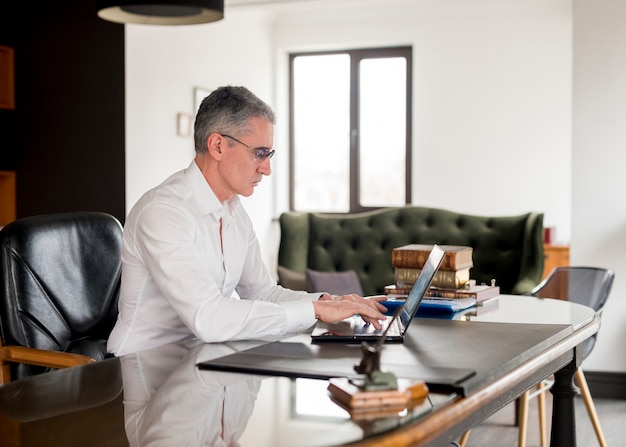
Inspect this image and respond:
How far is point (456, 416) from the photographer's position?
1311 millimetres

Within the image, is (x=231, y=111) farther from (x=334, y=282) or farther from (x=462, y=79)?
(x=462, y=79)

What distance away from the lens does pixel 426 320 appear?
2.22 m

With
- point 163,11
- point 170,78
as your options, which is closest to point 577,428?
point 163,11

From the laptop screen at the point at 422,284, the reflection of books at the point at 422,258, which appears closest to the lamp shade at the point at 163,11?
the reflection of books at the point at 422,258

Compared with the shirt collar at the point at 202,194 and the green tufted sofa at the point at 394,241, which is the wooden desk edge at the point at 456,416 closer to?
the shirt collar at the point at 202,194

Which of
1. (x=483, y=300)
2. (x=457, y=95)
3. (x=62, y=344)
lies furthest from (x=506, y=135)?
(x=62, y=344)

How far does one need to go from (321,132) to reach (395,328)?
258 inches

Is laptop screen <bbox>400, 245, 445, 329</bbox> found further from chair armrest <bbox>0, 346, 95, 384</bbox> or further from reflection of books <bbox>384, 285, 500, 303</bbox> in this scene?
chair armrest <bbox>0, 346, 95, 384</bbox>

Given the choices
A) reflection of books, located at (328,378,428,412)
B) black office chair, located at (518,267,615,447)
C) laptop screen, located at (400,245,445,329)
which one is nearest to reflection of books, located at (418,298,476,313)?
laptop screen, located at (400,245,445,329)

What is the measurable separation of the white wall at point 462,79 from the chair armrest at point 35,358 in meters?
4.51

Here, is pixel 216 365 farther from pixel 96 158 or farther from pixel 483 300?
pixel 96 158

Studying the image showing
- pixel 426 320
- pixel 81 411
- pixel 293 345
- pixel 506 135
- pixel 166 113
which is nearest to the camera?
pixel 81 411

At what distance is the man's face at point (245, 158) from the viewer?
2.30 metres

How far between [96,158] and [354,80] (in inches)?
127
